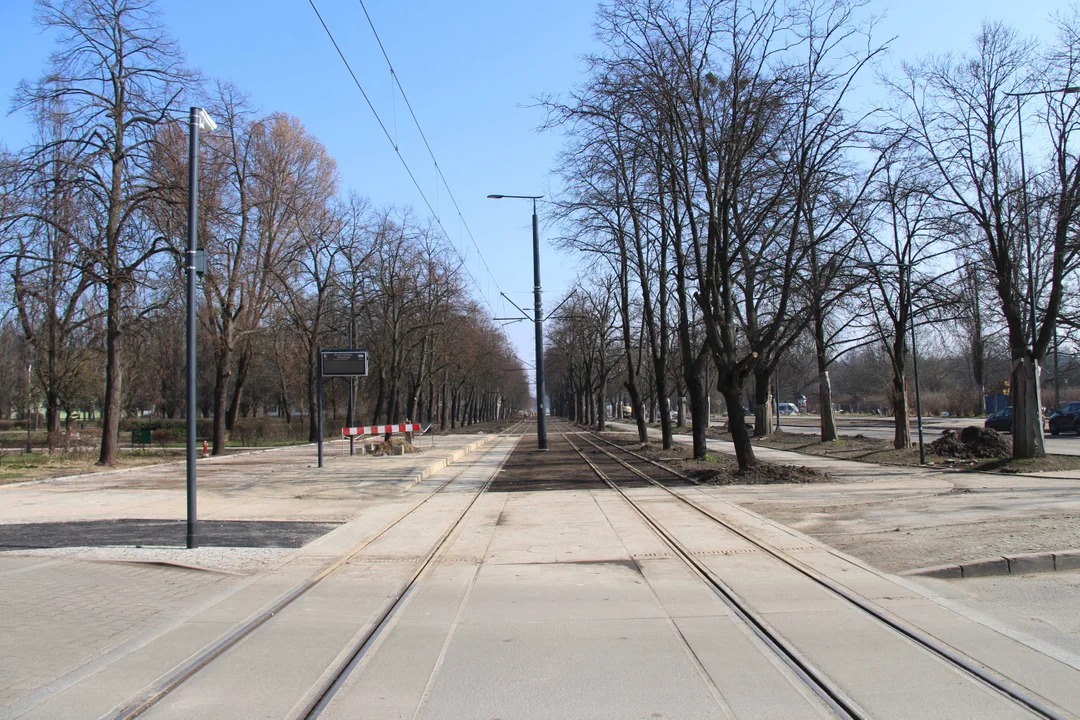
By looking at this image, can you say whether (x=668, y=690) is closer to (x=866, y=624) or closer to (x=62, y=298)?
(x=866, y=624)

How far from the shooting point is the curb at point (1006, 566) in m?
8.00

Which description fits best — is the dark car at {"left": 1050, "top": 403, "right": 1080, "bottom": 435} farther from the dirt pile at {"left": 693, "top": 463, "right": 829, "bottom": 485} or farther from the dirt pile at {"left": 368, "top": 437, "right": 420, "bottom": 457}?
the dirt pile at {"left": 368, "top": 437, "right": 420, "bottom": 457}

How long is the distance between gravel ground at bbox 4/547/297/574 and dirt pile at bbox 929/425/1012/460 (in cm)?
1955

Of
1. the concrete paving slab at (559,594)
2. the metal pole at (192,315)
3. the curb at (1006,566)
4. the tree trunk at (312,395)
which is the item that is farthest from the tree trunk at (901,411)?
the tree trunk at (312,395)

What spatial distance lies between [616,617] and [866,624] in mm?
2055

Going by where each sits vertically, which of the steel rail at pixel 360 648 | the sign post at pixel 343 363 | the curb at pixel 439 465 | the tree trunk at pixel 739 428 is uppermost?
the sign post at pixel 343 363

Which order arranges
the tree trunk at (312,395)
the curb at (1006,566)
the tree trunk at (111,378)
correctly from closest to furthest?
1. the curb at (1006,566)
2. the tree trunk at (111,378)
3. the tree trunk at (312,395)

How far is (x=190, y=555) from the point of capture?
31.1 ft

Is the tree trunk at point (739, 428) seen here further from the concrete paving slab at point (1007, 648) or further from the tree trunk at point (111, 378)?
the tree trunk at point (111, 378)

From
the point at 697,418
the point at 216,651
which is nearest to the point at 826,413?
the point at 697,418

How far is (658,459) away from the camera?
26891mm

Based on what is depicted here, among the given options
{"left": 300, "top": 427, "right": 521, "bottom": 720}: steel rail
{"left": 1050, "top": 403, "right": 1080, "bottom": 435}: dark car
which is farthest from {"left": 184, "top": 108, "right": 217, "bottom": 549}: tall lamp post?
{"left": 1050, "top": 403, "right": 1080, "bottom": 435}: dark car

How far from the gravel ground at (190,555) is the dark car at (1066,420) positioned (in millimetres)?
39590

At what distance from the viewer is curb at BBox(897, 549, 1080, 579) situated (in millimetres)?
8000
